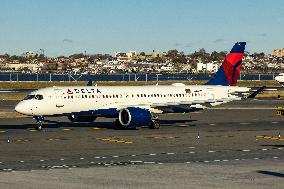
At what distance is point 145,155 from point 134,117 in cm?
1912

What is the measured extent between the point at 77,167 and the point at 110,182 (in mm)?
5949

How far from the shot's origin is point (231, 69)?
7275 centimetres

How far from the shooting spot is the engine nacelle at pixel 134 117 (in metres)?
61.4

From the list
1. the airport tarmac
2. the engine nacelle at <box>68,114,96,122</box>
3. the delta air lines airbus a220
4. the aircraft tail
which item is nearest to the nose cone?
the delta air lines airbus a220

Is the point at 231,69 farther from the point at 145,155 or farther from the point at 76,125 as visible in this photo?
the point at 145,155

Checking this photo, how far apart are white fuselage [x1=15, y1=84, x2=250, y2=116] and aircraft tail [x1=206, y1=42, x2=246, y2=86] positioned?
1.53 meters

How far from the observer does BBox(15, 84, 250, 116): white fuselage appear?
2406 inches

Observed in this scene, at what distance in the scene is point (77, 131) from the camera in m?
60.9

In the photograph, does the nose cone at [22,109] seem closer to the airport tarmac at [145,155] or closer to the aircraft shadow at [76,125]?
the airport tarmac at [145,155]

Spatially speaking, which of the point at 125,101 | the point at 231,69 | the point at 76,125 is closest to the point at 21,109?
the point at 76,125

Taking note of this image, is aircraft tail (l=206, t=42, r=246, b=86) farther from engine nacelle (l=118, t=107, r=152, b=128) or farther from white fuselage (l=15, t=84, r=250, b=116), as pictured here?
engine nacelle (l=118, t=107, r=152, b=128)

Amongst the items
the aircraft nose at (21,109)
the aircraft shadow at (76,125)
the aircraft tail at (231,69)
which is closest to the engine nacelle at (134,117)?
the aircraft shadow at (76,125)

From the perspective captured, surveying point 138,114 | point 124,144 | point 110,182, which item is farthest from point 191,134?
point 110,182

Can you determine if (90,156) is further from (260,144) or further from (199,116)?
(199,116)
